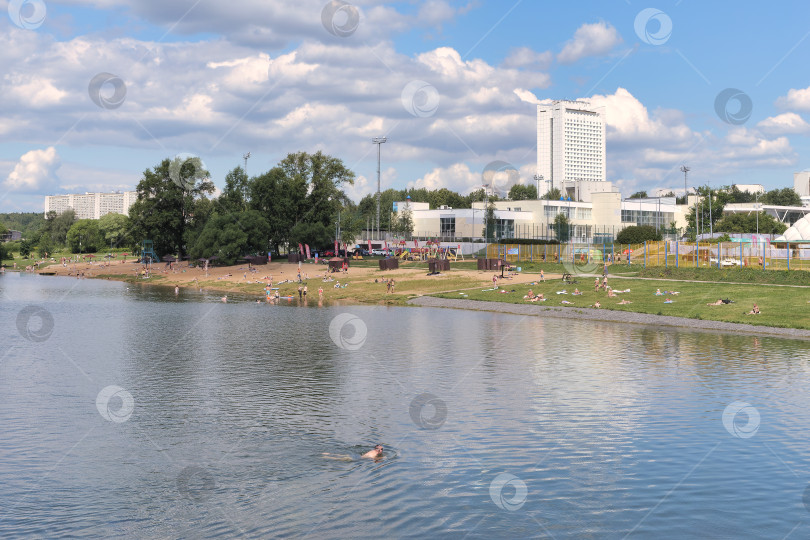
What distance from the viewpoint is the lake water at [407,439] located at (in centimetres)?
1591

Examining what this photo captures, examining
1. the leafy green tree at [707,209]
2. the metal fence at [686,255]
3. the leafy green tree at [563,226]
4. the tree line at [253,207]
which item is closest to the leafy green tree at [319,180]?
the tree line at [253,207]

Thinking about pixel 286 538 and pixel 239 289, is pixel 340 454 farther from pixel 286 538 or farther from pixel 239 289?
pixel 239 289

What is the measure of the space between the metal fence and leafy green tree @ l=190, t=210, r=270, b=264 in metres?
37.0

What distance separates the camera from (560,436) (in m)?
21.9

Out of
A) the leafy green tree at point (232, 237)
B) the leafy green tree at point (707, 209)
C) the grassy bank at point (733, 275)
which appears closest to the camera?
the grassy bank at point (733, 275)

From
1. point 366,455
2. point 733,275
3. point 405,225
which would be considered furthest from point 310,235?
point 366,455

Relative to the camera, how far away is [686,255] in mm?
83562

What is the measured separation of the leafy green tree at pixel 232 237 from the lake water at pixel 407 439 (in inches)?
2887

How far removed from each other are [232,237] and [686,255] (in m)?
65.8

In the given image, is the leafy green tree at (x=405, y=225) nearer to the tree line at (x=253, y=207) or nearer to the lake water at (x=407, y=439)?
the tree line at (x=253, y=207)

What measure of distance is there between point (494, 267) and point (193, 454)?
242 ft

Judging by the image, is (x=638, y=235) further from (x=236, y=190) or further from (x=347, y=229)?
(x=236, y=190)

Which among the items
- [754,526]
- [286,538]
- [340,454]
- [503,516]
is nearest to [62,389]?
[340,454]

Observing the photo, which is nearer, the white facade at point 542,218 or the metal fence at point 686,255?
the metal fence at point 686,255
